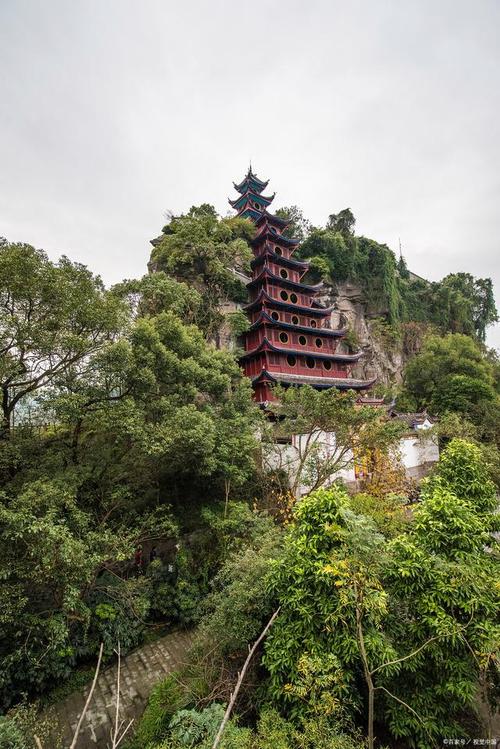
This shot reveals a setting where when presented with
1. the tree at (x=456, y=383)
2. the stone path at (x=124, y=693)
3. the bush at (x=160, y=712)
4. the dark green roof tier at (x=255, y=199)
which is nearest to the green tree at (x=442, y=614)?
the bush at (x=160, y=712)

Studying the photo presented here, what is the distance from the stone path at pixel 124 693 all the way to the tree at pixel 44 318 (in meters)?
6.39

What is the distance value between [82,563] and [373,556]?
547 centimetres

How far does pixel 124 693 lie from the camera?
747cm

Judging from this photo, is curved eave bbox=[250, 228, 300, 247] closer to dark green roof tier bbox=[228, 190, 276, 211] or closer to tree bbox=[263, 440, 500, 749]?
dark green roof tier bbox=[228, 190, 276, 211]

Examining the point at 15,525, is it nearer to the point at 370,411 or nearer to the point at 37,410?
the point at 37,410

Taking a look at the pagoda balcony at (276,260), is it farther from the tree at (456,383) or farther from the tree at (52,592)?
the tree at (52,592)

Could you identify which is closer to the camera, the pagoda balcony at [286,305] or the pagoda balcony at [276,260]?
the pagoda balcony at [286,305]

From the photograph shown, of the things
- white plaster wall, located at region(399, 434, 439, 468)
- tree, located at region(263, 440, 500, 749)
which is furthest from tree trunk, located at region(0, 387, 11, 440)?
white plaster wall, located at region(399, 434, 439, 468)

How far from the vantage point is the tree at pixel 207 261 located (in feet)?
72.3

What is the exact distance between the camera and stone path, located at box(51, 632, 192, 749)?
664 centimetres

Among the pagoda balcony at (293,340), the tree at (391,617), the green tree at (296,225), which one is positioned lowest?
the tree at (391,617)

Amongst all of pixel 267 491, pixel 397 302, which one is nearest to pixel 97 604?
pixel 267 491

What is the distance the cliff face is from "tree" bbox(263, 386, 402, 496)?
1815 centimetres

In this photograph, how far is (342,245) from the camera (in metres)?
30.8
